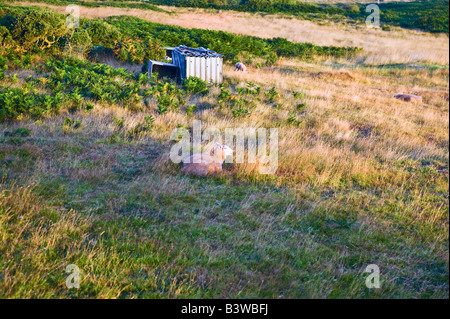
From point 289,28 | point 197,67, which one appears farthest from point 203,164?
point 289,28

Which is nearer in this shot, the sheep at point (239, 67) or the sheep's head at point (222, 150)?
the sheep's head at point (222, 150)

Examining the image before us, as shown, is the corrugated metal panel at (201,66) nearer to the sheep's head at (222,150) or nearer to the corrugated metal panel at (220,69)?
the corrugated metal panel at (220,69)

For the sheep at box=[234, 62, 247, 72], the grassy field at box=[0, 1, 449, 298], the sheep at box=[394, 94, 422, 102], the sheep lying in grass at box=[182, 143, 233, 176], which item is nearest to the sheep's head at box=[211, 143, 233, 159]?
the sheep lying in grass at box=[182, 143, 233, 176]

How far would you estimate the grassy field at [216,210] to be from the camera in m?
3.40

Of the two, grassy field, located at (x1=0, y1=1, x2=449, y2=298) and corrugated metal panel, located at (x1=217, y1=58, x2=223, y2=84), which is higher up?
corrugated metal panel, located at (x1=217, y1=58, x2=223, y2=84)

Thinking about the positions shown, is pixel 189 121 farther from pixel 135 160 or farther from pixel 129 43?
pixel 129 43

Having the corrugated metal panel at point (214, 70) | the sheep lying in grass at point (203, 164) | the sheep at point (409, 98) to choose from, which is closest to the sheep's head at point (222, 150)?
the sheep lying in grass at point (203, 164)

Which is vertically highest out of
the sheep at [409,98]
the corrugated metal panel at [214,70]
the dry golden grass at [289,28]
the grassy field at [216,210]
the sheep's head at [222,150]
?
the dry golden grass at [289,28]

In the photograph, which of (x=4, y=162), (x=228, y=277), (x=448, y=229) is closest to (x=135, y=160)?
(x=4, y=162)

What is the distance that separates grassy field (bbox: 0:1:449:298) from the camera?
3.40 m

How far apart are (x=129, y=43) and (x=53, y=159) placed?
10516mm

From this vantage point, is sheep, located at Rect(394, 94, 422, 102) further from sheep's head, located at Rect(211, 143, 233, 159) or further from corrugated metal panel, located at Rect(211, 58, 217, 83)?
sheep's head, located at Rect(211, 143, 233, 159)

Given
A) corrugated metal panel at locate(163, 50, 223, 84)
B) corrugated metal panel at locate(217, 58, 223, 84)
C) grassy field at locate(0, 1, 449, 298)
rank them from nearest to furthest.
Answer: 1. grassy field at locate(0, 1, 449, 298)
2. corrugated metal panel at locate(163, 50, 223, 84)
3. corrugated metal panel at locate(217, 58, 223, 84)

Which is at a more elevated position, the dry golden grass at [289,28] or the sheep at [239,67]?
the dry golden grass at [289,28]
